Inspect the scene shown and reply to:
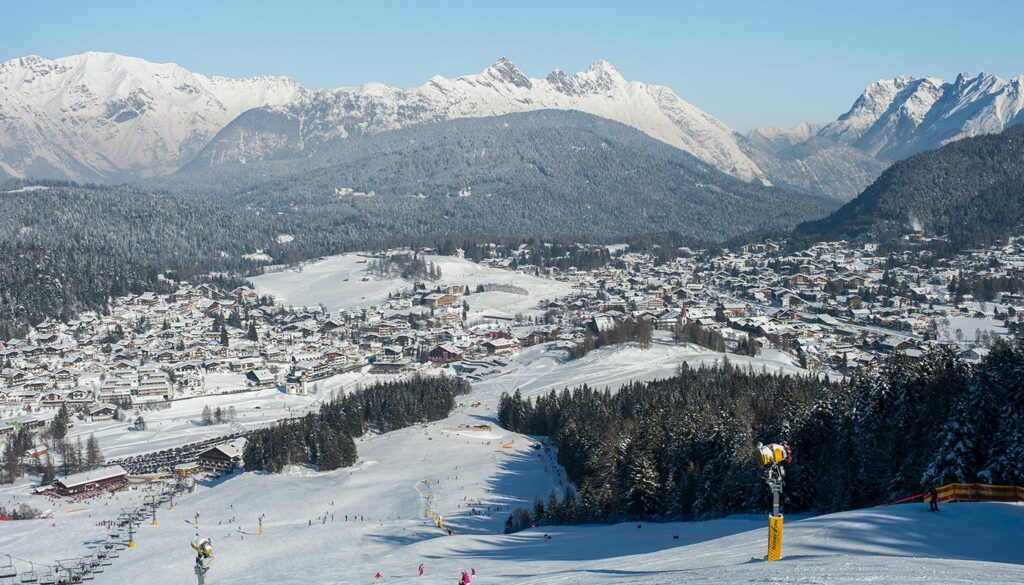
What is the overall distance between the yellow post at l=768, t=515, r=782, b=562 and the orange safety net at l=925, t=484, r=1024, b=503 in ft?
29.3

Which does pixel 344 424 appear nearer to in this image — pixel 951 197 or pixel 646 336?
pixel 646 336

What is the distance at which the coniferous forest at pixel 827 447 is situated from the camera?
2630 cm

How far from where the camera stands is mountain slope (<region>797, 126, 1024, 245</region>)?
448 feet

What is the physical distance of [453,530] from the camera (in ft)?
119

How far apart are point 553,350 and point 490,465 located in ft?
109

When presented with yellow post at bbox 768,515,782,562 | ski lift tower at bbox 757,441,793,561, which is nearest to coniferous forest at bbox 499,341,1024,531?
yellow post at bbox 768,515,782,562

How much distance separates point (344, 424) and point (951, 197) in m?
125

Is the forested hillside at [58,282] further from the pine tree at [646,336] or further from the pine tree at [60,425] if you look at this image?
the pine tree at [646,336]

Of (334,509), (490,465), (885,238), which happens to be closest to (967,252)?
(885,238)

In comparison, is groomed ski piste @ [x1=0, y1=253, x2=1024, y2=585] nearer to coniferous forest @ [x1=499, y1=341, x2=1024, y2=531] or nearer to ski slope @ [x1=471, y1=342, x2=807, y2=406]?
ski slope @ [x1=471, y1=342, x2=807, y2=406]

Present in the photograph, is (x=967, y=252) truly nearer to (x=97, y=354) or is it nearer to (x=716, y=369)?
(x=716, y=369)

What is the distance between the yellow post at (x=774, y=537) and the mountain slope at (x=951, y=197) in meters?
123

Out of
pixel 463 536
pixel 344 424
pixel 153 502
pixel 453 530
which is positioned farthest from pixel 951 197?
pixel 463 536

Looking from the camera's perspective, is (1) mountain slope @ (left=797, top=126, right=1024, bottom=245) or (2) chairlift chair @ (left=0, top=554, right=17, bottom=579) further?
(1) mountain slope @ (left=797, top=126, right=1024, bottom=245)
